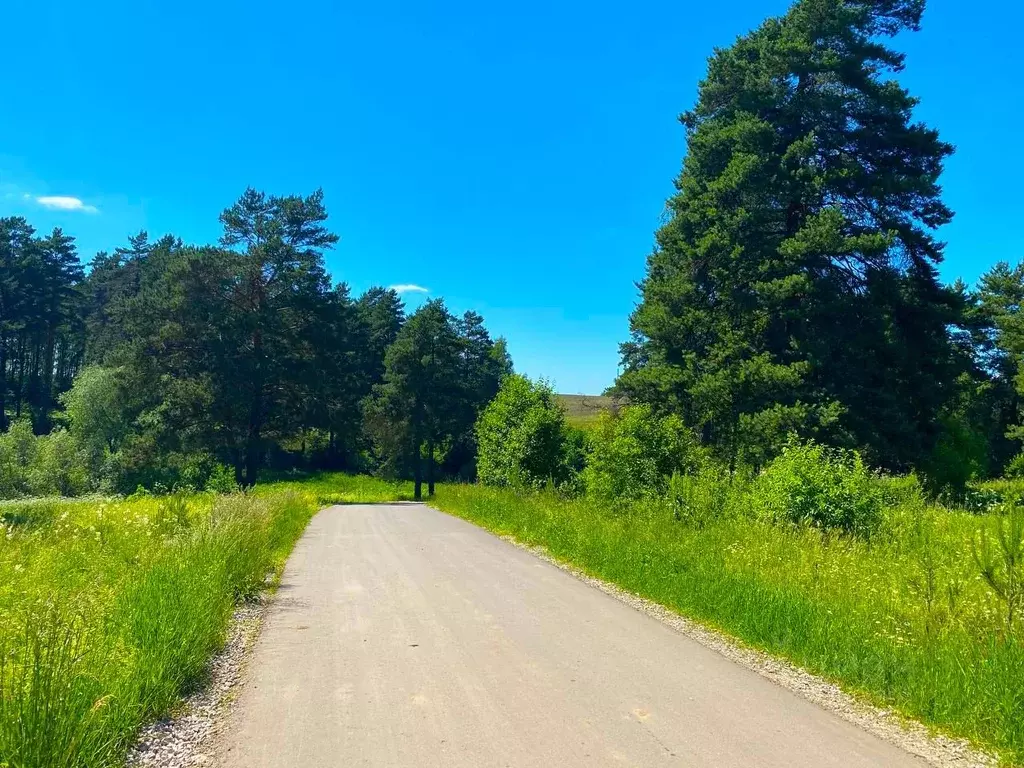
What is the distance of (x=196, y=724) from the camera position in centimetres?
466

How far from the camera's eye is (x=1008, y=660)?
16.2 feet

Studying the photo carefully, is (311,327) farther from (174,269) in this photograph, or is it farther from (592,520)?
(592,520)

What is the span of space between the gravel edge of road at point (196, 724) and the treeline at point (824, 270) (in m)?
20.0

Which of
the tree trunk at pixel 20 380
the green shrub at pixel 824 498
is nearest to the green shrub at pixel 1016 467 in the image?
the green shrub at pixel 824 498

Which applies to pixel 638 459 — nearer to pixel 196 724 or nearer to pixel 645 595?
pixel 645 595

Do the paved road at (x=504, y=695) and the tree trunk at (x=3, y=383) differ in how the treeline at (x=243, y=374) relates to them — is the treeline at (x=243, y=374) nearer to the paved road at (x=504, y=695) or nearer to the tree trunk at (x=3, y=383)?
the tree trunk at (x=3, y=383)

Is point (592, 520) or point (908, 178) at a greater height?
point (908, 178)

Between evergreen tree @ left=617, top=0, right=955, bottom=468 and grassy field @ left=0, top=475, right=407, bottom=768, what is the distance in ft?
60.2

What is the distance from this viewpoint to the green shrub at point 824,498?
11.6 metres

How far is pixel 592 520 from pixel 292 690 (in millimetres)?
9373

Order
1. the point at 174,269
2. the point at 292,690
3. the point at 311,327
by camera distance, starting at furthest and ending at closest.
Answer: the point at 311,327, the point at 174,269, the point at 292,690

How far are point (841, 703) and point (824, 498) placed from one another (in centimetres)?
746

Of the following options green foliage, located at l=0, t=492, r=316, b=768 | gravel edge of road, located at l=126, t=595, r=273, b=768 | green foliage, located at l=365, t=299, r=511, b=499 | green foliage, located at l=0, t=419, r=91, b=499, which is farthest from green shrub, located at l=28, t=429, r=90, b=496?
gravel edge of road, located at l=126, t=595, r=273, b=768

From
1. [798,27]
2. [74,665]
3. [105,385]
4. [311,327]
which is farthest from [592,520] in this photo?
[105,385]
